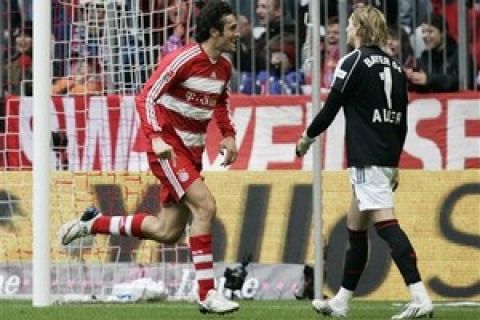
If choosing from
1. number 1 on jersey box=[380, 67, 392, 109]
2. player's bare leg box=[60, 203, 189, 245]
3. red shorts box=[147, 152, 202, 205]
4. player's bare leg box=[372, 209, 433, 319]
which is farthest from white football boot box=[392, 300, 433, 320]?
player's bare leg box=[60, 203, 189, 245]

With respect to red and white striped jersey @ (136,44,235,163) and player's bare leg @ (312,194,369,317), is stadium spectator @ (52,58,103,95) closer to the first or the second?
red and white striped jersey @ (136,44,235,163)

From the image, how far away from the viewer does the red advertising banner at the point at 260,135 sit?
1458cm

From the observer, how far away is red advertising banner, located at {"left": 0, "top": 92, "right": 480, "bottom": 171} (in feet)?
47.8

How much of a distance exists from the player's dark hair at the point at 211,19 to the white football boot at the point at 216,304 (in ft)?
5.88

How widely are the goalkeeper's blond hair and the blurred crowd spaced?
2.82m

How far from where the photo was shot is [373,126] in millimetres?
10641

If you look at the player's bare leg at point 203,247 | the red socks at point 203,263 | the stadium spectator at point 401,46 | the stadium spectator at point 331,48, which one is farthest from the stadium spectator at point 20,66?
the red socks at point 203,263

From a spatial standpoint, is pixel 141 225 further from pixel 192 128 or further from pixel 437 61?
pixel 437 61

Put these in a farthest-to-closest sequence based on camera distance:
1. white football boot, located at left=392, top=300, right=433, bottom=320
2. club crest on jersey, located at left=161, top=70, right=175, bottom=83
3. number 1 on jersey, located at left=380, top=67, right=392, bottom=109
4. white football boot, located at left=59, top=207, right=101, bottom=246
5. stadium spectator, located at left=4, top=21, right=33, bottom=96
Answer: stadium spectator, located at left=4, top=21, right=33, bottom=96 → white football boot, located at left=59, top=207, right=101, bottom=246 → club crest on jersey, located at left=161, top=70, right=175, bottom=83 → number 1 on jersey, located at left=380, top=67, right=392, bottom=109 → white football boot, located at left=392, top=300, right=433, bottom=320

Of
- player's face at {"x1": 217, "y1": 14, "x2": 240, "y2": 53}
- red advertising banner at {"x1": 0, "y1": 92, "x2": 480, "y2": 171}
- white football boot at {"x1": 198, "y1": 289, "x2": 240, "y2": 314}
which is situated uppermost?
player's face at {"x1": 217, "y1": 14, "x2": 240, "y2": 53}

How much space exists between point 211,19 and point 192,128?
77cm

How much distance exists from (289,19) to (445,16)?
57.3 inches

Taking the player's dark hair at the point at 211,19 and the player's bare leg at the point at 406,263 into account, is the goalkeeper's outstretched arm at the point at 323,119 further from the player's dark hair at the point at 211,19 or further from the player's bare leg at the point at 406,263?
the player's dark hair at the point at 211,19

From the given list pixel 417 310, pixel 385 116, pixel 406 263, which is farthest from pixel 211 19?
pixel 417 310
